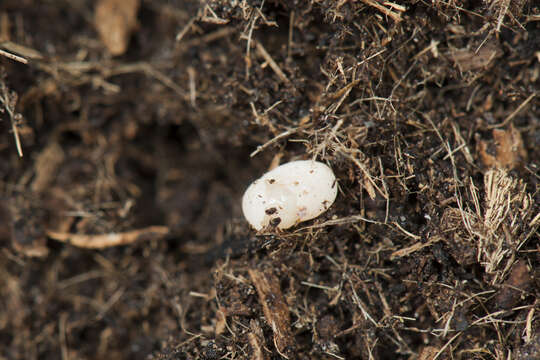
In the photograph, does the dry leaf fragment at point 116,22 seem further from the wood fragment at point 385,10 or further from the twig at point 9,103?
the wood fragment at point 385,10

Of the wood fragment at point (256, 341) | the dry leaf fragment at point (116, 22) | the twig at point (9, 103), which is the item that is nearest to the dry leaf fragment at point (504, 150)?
the wood fragment at point (256, 341)

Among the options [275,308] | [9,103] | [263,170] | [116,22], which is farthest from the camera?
[116,22]

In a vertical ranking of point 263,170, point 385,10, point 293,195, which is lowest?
point 263,170

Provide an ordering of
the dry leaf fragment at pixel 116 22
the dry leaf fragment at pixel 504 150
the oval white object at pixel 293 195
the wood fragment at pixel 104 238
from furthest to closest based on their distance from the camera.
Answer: the dry leaf fragment at pixel 116 22 → the wood fragment at pixel 104 238 → the dry leaf fragment at pixel 504 150 → the oval white object at pixel 293 195

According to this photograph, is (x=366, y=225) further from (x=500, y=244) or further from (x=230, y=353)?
(x=230, y=353)

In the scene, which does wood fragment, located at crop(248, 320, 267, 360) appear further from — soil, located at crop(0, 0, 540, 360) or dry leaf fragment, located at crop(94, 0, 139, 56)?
dry leaf fragment, located at crop(94, 0, 139, 56)

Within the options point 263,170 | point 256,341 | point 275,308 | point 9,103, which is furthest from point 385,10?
point 9,103

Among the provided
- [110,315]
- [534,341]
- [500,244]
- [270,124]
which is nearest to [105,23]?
[270,124]

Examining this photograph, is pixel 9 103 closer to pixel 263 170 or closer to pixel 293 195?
pixel 263 170
